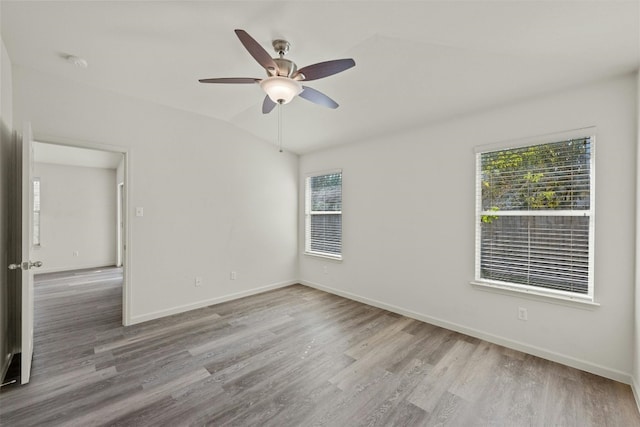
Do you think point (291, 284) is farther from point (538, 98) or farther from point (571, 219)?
point (538, 98)

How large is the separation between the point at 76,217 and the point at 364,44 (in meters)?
7.76

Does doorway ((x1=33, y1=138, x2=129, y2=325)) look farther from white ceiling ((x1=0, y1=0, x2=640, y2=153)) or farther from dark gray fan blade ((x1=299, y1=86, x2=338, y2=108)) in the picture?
dark gray fan blade ((x1=299, y1=86, x2=338, y2=108))

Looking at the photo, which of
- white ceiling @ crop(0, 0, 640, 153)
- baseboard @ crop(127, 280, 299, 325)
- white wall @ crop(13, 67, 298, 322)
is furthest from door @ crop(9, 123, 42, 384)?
baseboard @ crop(127, 280, 299, 325)

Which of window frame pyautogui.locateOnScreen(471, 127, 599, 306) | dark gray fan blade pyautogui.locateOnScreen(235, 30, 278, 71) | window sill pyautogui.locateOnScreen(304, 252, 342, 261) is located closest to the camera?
dark gray fan blade pyautogui.locateOnScreen(235, 30, 278, 71)

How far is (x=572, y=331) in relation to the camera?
2.36 m

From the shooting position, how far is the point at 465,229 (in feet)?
9.82

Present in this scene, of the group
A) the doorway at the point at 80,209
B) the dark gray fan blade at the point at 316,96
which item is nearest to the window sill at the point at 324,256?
the dark gray fan blade at the point at 316,96

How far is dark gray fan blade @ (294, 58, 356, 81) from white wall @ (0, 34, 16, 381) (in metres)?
2.42

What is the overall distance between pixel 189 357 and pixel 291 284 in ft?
8.42

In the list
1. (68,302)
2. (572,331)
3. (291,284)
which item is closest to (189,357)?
(291,284)

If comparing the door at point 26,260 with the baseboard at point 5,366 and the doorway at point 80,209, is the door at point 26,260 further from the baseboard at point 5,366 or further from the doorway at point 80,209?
the doorway at point 80,209

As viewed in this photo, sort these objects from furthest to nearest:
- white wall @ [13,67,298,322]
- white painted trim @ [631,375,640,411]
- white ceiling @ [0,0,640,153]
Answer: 1. white wall @ [13,67,298,322]
2. white painted trim @ [631,375,640,411]
3. white ceiling @ [0,0,640,153]

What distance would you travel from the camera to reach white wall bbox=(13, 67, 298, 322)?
2.84 meters

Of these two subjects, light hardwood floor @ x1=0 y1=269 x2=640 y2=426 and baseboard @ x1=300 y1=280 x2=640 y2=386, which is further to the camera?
baseboard @ x1=300 y1=280 x2=640 y2=386
